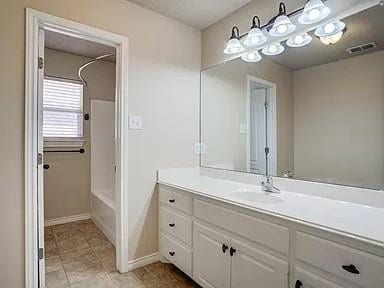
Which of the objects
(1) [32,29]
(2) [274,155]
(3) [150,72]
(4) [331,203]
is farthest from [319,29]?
(1) [32,29]

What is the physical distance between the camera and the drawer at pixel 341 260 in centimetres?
91

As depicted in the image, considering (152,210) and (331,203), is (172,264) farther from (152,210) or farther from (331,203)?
(331,203)

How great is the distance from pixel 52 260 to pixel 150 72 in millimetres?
2032

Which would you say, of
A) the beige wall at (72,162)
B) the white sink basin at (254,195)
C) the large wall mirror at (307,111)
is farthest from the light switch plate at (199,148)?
the beige wall at (72,162)

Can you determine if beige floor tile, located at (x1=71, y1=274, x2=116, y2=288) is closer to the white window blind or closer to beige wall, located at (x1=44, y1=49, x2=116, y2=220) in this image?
beige wall, located at (x1=44, y1=49, x2=116, y2=220)

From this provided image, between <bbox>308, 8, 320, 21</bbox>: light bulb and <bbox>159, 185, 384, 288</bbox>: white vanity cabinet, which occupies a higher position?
<bbox>308, 8, 320, 21</bbox>: light bulb

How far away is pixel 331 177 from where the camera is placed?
1645 mm

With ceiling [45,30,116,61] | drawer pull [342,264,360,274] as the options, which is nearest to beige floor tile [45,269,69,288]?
drawer pull [342,264,360,274]

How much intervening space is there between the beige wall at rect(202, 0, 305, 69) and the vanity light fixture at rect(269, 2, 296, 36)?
0.12 meters

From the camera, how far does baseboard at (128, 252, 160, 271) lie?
7.03 feet

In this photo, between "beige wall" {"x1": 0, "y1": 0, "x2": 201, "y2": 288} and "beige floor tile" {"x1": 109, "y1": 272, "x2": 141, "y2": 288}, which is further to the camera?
"beige floor tile" {"x1": 109, "y1": 272, "x2": 141, "y2": 288}

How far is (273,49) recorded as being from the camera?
2004 millimetres

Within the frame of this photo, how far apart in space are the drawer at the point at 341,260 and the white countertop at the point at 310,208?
0.07 m

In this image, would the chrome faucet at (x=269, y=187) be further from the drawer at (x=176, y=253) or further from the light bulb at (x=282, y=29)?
the light bulb at (x=282, y=29)
